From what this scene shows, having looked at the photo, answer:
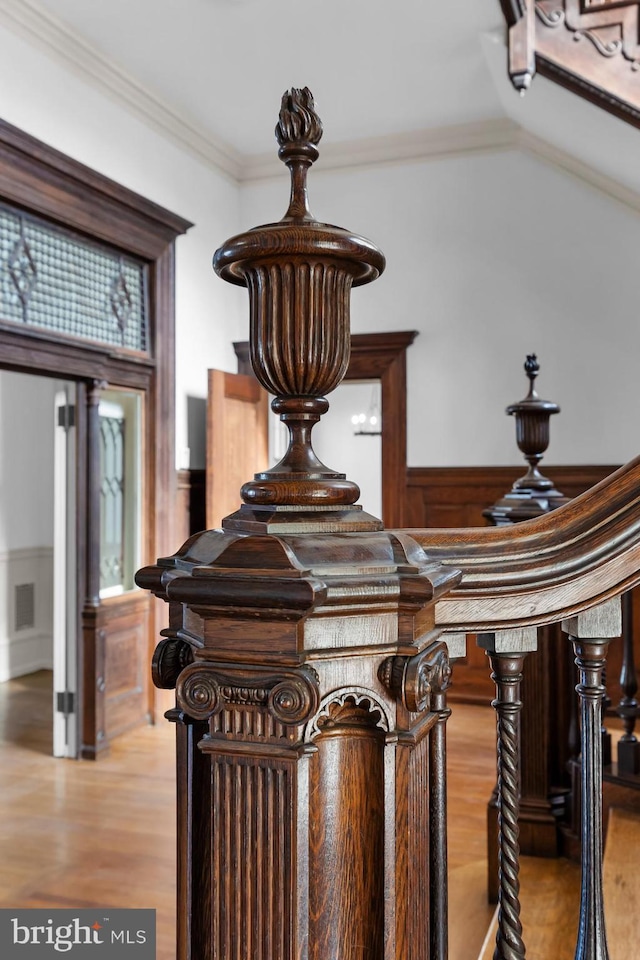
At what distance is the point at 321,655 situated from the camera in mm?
626

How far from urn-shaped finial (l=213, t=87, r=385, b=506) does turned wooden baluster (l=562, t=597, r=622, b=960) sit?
0.89ft

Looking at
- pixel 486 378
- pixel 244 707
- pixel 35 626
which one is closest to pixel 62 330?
pixel 486 378

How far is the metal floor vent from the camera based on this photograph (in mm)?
6188

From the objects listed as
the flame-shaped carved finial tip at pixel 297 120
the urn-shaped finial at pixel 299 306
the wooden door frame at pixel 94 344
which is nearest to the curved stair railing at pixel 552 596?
the urn-shaped finial at pixel 299 306

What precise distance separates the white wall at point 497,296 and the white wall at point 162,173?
0.74m

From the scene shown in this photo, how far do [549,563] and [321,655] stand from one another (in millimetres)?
245

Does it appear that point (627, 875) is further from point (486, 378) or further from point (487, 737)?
point (486, 378)

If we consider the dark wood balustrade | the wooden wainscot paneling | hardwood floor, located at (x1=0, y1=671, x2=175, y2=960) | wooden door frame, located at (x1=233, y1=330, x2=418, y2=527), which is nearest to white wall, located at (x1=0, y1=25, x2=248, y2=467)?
wooden door frame, located at (x1=233, y1=330, x2=418, y2=527)

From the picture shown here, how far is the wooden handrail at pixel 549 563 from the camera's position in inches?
29.1

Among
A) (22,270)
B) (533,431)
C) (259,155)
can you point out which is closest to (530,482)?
(533,431)

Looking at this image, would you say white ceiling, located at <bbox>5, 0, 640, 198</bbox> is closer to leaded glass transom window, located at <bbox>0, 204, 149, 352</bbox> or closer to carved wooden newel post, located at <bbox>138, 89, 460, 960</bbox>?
leaded glass transom window, located at <bbox>0, 204, 149, 352</bbox>

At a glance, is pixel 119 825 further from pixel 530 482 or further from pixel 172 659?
pixel 172 659

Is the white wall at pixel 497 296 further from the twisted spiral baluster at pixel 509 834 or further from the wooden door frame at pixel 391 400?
the twisted spiral baluster at pixel 509 834

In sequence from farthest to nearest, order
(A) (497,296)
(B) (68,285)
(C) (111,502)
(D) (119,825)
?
(A) (497,296), (C) (111,502), (B) (68,285), (D) (119,825)
